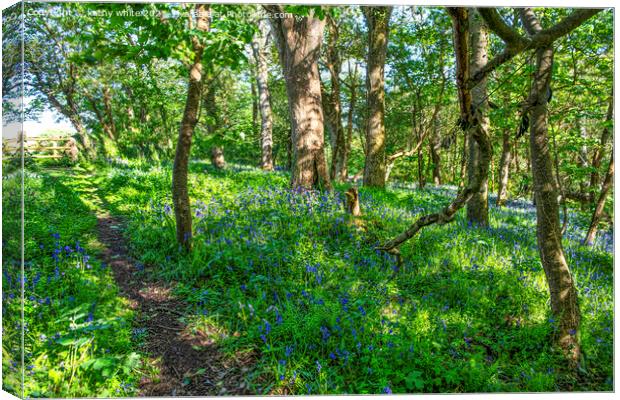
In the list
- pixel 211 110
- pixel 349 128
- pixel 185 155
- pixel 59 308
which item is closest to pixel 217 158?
pixel 211 110

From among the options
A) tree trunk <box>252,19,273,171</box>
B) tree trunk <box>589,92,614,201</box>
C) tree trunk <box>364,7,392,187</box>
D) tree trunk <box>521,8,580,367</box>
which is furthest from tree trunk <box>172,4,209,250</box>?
tree trunk <box>589,92,614,201</box>

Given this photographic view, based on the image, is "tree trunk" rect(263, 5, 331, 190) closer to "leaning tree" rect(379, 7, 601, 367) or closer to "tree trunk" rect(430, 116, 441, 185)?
"tree trunk" rect(430, 116, 441, 185)

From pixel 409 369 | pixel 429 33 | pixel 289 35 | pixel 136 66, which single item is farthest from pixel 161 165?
pixel 429 33

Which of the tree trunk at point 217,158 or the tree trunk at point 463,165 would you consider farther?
the tree trunk at point 217,158

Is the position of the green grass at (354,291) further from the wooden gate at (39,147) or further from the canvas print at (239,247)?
the wooden gate at (39,147)

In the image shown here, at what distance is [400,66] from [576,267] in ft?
14.2

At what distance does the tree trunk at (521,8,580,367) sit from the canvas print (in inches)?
0.6

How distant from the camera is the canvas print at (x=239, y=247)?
9.10ft

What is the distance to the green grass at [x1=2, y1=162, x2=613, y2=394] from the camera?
2859 millimetres

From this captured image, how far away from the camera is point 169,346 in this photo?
289 cm

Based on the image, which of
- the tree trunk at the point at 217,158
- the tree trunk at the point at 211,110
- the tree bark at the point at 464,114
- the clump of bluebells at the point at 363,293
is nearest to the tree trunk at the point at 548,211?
the clump of bluebells at the point at 363,293

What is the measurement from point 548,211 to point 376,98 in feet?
15.0

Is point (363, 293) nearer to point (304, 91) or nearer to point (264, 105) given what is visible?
point (304, 91)

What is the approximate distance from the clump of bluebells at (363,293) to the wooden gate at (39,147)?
83 cm
